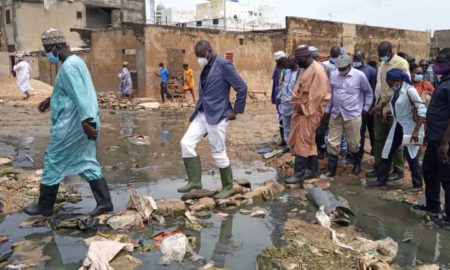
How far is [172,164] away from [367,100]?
3.06 meters

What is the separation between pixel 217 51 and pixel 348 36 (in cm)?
879

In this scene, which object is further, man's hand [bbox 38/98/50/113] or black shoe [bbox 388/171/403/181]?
black shoe [bbox 388/171/403/181]

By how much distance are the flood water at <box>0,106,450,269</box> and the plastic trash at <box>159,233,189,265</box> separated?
0.21 ft

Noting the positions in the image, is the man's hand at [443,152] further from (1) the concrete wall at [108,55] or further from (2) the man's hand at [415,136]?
(1) the concrete wall at [108,55]

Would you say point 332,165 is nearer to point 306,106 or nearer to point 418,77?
point 306,106

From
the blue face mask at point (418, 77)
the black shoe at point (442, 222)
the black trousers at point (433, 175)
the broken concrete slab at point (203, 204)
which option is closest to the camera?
the black shoe at point (442, 222)

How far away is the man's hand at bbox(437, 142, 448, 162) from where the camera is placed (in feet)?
13.1

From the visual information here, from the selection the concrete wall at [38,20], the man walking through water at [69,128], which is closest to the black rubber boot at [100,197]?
the man walking through water at [69,128]

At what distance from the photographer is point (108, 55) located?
19.7 meters

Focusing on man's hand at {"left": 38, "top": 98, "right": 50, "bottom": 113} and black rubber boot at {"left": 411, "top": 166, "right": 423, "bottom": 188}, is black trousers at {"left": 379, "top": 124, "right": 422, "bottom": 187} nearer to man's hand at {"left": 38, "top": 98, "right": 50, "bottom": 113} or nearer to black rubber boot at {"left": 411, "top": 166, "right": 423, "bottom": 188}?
black rubber boot at {"left": 411, "top": 166, "right": 423, "bottom": 188}

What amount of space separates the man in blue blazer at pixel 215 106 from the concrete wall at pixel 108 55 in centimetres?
1424

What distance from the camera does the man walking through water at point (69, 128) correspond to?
13.1 ft

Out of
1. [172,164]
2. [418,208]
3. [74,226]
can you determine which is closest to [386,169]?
[418,208]

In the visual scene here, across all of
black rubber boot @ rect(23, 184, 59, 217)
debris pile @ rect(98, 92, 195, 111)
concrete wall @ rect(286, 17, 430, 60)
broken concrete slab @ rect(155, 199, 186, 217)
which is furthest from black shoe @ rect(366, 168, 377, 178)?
concrete wall @ rect(286, 17, 430, 60)
